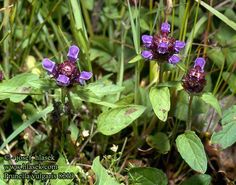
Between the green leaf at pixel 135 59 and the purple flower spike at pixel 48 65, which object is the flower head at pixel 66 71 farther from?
the green leaf at pixel 135 59

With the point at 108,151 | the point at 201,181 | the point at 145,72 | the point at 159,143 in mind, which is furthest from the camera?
the point at 145,72

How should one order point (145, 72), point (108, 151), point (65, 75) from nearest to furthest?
point (65, 75) → point (108, 151) → point (145, 72)

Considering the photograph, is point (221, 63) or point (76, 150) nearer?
point (76, 150)

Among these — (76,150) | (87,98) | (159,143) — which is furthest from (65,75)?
(159,143)

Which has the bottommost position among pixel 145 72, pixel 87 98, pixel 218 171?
pixel 218 171

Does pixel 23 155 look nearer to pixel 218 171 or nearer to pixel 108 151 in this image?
pixel 108 151

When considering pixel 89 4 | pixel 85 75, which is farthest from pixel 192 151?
pixel 89 4
